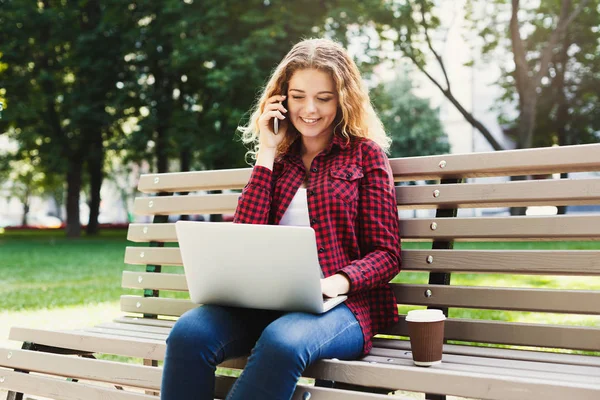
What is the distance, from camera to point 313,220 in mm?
2674

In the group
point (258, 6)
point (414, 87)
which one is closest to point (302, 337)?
point (258, 6)

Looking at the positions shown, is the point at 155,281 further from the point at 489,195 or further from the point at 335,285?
the point at 489,195

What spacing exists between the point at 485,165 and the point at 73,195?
21.7m

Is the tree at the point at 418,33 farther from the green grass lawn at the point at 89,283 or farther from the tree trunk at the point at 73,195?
the tree trunk at the point at 73,195

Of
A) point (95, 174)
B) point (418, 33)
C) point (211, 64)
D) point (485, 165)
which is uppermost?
point (418, 33)

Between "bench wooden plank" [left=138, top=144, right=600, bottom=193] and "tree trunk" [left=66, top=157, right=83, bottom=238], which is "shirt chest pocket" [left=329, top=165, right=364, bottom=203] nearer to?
"bench wooden plank" [left=138, top=144, right=600, bottom=193]

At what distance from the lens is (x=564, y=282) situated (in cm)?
819

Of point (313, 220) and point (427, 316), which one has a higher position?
point (313, 220)

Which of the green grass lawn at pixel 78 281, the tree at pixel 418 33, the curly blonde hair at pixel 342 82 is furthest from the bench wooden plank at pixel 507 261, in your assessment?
the tree at pixel 418 33

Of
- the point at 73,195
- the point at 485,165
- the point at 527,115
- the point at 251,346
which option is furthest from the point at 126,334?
the point at 73,195

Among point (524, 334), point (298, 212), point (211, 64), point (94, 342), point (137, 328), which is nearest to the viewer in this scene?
point (524, 334)

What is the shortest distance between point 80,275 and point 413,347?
8.58 meters

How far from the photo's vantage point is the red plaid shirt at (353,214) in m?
2.56

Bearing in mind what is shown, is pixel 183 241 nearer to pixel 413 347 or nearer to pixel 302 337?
pixel 302 337
